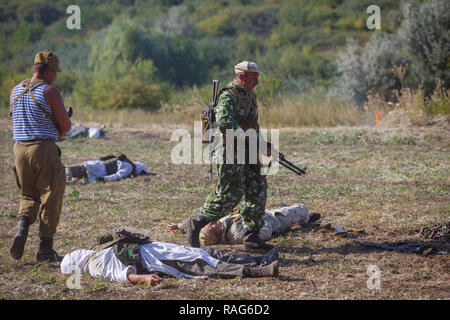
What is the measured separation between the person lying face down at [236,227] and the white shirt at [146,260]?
989mm

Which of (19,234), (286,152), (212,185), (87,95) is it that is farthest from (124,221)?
(87,95)

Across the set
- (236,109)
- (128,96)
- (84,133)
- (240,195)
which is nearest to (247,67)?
(236,109)

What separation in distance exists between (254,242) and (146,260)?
4.27 ft

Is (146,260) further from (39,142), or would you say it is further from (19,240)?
(39,142)

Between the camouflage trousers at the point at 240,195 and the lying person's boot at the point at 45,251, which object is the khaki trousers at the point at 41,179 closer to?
the lying person's boot at the point at 45,251

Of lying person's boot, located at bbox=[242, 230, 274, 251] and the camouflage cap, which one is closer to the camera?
lying person's boot, located at bbox=[242, 230, 274, 251]

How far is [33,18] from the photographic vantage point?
51594 millimetres

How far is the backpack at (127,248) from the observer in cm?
457

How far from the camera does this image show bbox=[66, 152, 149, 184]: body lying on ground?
9.26 meters

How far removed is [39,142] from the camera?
4879 mm

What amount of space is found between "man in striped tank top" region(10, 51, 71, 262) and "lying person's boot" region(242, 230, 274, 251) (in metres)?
1.84

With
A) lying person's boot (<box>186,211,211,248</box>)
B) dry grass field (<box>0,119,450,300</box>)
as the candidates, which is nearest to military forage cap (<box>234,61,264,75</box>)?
lying person's boot (<box>186,211,211,248</box>)

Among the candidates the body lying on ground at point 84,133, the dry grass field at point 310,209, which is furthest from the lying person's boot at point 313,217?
the body lying on ground at point 84,133

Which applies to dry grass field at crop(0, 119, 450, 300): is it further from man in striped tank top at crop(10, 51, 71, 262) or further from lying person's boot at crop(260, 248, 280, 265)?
man in striped tank top at crop(10, 51, 71, 262)
